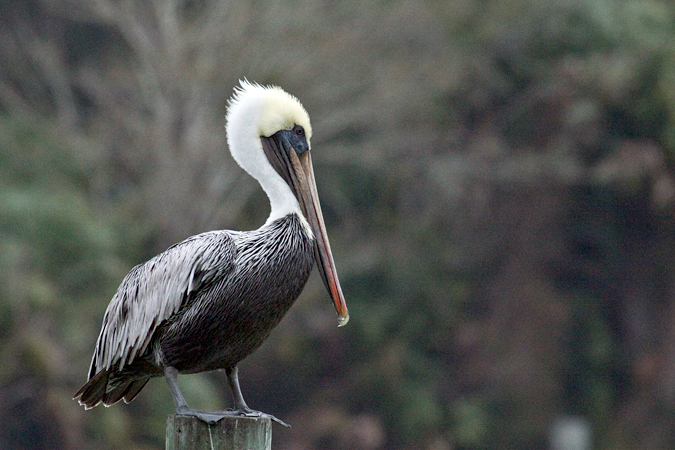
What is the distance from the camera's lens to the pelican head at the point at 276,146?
151 inches

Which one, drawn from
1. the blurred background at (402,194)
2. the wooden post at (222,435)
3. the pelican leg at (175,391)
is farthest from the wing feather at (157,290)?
the blurred background at (402,194)

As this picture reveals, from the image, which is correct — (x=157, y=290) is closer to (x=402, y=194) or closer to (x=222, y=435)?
(x=222, y=435)

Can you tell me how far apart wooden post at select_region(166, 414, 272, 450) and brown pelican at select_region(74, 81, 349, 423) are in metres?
0.04

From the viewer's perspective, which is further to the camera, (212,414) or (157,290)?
(157,290)

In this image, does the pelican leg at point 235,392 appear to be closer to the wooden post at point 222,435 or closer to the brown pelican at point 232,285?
the brown pelican at point 232,285

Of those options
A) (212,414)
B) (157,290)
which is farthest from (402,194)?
(212,414)

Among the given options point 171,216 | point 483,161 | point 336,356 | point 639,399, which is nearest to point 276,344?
point 336,356

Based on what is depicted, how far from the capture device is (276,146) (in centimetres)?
389

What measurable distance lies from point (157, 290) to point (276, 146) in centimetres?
69

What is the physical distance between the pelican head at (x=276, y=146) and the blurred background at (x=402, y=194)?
361 inches

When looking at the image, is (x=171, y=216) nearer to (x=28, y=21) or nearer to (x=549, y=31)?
(x=28, y=21)

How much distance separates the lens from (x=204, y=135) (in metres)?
14.3

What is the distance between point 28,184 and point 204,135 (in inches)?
91.8

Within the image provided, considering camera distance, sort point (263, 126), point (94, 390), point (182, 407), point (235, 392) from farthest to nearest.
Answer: point (263, 126) < point (94, 390) < point (235, 392) < point (182, 407)
